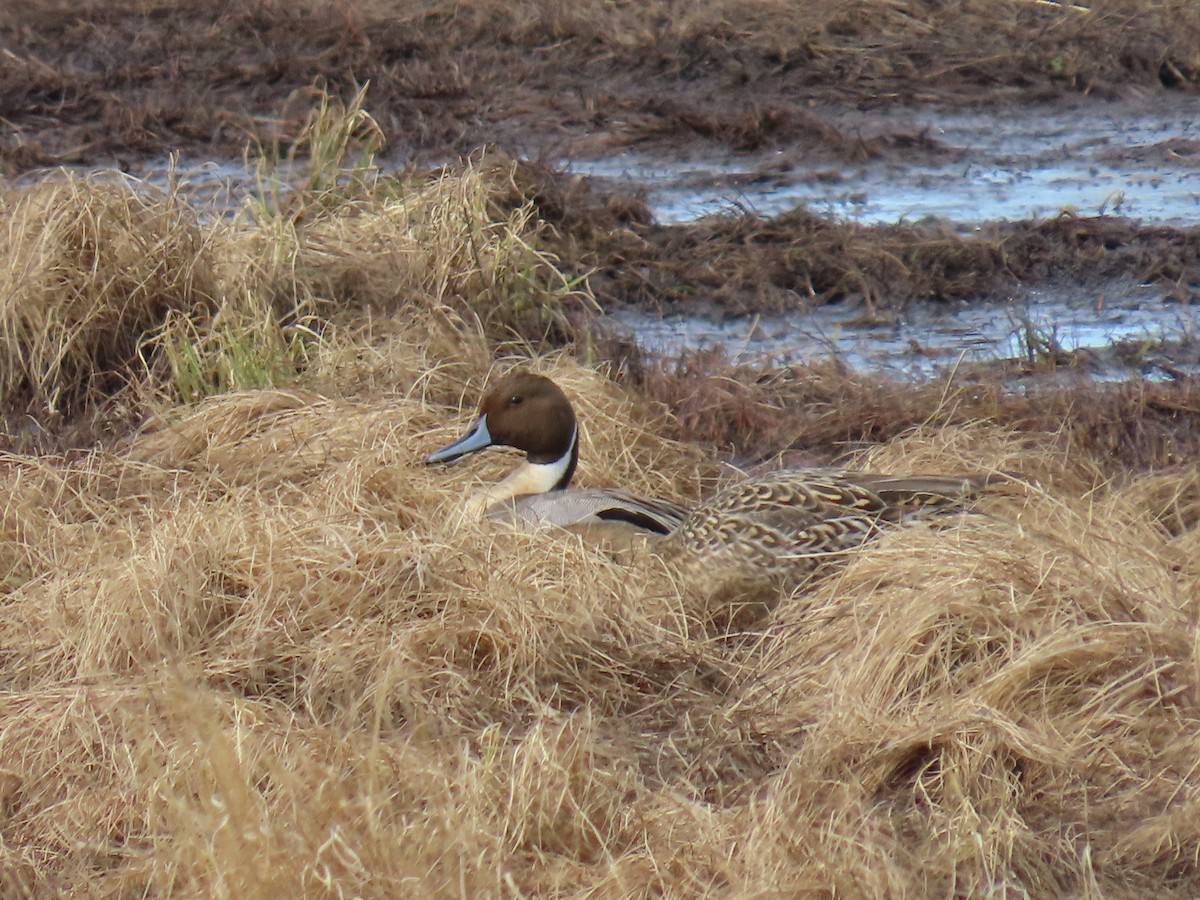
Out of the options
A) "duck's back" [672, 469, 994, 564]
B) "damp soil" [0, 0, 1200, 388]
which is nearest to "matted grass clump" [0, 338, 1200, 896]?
"duck's back" [672, 469, 994, 564]

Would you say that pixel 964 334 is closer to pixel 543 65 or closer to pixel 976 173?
pixel 976 173

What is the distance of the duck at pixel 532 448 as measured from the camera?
4.74 metres

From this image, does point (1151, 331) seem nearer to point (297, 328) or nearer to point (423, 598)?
point (297, 328)

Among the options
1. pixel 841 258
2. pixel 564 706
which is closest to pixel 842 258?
pixel 841 258

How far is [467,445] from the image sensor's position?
4.91 m

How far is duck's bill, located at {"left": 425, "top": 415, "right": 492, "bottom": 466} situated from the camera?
4.87 m

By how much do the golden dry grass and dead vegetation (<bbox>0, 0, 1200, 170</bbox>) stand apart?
5323mm

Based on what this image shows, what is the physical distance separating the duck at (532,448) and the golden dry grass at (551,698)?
162mm

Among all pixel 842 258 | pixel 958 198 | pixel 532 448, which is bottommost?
pixel 958 198

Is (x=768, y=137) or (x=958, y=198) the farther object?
(x=768, y=137)

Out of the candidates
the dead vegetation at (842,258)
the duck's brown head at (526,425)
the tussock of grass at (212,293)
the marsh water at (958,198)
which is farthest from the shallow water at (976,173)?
the duck's brown head at (526,425)

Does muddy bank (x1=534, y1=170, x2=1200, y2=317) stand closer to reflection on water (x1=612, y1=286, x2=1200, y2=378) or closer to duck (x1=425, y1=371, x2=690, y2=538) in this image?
reflection on water (x1=612, y1=286, x2=1200, y2=378)

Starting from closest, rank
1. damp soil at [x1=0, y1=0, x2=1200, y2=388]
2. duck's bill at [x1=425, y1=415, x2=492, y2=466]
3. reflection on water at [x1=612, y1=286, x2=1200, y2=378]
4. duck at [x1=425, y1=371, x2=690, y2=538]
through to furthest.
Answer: duck at [x1=425, y1=371, x2=690, y2=538] → duck's bill at [x1=425, y1=415, x2=492, y2=466] → reflection on water at [x1=612, y1=286, x2=1200, y2=378] → damp soil at [x1=0, y1=0, x2=1200, y2=388]

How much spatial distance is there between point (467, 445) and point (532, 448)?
0.59 ft
